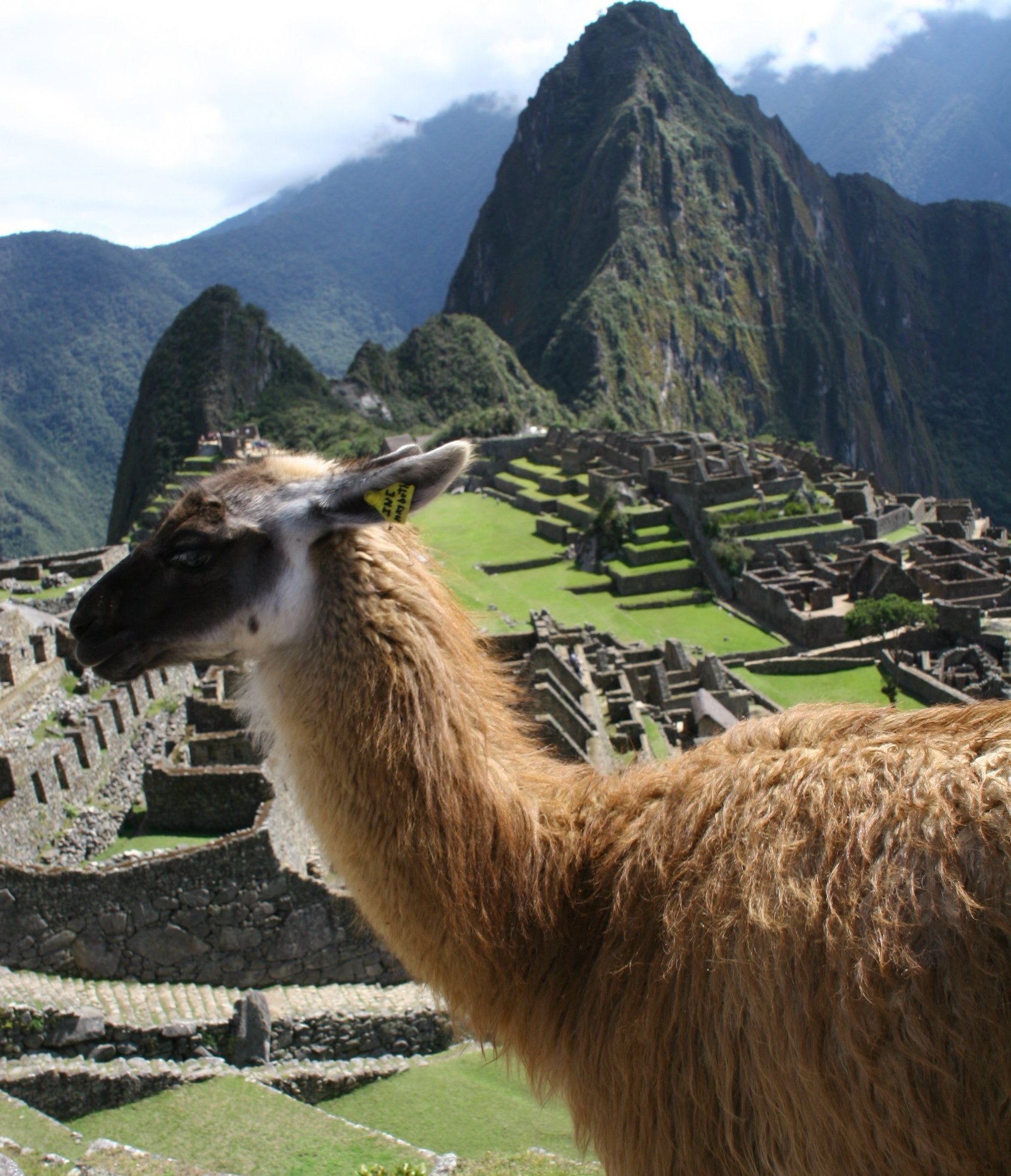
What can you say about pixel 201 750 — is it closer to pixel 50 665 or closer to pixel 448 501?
pixel 50 665

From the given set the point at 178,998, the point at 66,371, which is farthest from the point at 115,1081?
the point at 66,371

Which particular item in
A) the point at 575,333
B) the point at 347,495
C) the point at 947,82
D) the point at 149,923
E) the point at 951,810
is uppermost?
the point at 947,82


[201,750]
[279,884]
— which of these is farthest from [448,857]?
[201,750]

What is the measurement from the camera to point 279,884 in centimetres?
746

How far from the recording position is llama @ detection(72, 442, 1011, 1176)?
4.85 feet

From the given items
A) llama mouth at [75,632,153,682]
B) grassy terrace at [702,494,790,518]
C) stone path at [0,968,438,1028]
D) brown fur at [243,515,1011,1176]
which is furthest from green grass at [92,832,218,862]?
grassy terrace at [702,494,790,518]

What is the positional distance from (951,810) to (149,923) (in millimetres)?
7125

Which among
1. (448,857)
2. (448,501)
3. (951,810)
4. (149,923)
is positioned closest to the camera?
(951,810)

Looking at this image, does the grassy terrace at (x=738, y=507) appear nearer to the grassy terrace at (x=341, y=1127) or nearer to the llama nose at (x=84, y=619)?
the grassy terrace at (x=341, y=1127)

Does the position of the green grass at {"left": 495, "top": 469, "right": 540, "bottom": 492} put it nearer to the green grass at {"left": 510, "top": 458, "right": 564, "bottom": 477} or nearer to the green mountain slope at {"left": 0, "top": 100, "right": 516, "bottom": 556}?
the green grass at {"left": 510, "top": 458, "right": 564, "bottom": 477}

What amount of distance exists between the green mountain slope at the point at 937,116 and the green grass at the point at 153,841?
20876 centimetres

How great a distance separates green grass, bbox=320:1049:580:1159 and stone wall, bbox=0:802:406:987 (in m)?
1.35

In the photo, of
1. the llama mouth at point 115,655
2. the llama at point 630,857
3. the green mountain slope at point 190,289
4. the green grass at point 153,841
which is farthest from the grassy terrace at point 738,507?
the llama mouth at point 115,655

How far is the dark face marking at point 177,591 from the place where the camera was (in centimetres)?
210
